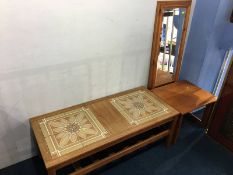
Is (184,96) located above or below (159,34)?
below

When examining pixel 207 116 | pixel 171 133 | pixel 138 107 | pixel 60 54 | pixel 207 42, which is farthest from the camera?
pixel 207 116

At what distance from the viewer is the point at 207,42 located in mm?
2230

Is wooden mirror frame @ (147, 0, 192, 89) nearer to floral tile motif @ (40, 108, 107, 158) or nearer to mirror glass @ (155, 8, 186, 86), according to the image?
mirror glass @ (155, 8, 186, 86)

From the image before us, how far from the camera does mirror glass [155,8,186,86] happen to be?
81.4 inches

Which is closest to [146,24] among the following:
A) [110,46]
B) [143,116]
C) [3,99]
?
[110,46]

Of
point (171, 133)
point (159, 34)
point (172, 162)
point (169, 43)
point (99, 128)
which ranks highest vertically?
point (159, 34)

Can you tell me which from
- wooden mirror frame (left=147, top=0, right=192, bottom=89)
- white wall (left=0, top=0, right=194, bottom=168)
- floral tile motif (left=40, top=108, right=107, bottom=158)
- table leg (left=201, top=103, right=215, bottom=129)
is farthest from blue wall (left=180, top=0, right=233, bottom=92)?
floral tile motif (left=40, top=108, right=107, bottom=158)

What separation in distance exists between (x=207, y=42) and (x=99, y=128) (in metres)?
1.44

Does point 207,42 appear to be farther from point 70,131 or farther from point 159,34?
point 70,131

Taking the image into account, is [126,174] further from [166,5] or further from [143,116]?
[166,5]

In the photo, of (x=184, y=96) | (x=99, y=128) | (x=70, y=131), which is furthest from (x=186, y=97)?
(x=70, y=131)

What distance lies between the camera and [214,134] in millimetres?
2336

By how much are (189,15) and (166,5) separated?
0.37m

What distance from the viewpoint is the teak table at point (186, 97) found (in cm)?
209
